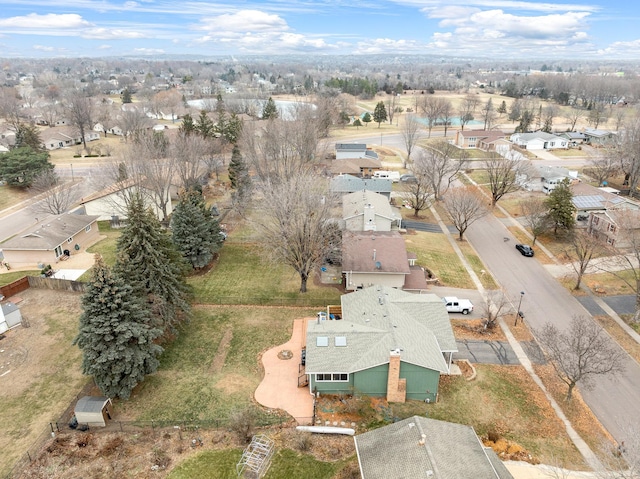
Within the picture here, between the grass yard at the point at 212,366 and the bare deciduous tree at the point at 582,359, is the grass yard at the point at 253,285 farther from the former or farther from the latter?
the bare deciduous tree at the point at 582,359

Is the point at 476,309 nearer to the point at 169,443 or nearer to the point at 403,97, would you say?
the point at 169,443

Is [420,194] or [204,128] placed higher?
[204,128]

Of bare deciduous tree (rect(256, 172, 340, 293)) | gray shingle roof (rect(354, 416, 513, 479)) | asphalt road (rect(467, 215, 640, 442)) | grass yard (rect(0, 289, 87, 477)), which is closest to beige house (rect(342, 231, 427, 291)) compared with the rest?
bare deciduous tree (rect(256, 172, 340, 293))

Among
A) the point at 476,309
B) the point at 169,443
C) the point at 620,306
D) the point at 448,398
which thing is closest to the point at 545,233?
the point at 620,306

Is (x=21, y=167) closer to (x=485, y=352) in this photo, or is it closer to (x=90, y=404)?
(x=90, y=404)

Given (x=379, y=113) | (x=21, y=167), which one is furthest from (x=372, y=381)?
(x=379, y=113)

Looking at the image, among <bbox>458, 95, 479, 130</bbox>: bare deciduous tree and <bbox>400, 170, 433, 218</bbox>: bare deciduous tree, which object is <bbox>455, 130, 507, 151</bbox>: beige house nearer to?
<bbox>458, 95, 479, 130</bbox>: bare deciduous tree
